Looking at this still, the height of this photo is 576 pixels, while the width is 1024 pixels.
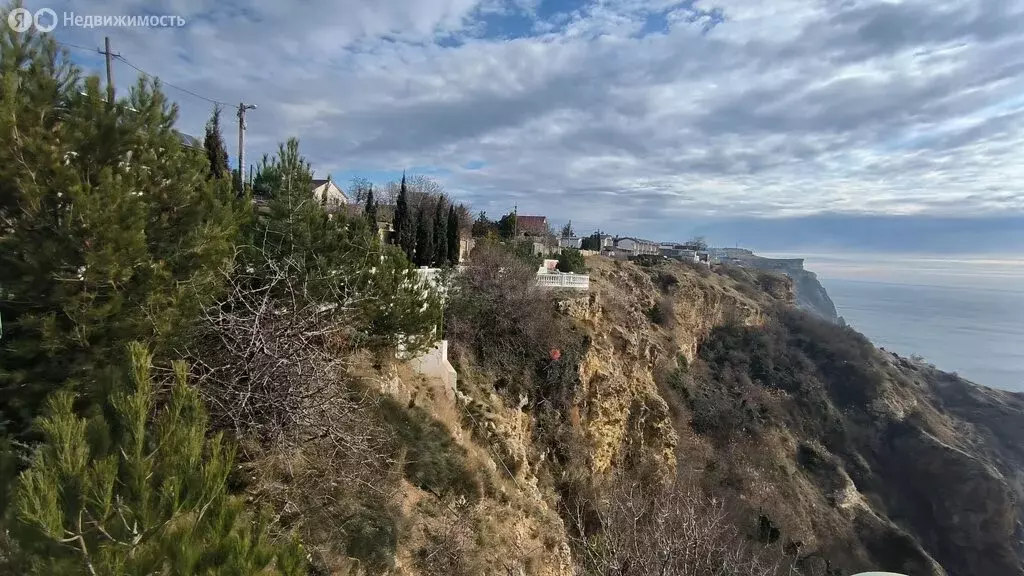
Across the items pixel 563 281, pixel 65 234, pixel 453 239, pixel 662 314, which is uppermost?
pixel 453 239

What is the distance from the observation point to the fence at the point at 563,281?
64.0 feet

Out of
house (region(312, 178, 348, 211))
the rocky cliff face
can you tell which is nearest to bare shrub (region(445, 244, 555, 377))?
the rocky cliff face

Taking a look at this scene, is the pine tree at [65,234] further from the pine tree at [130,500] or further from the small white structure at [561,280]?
the small white structure at [561,280]

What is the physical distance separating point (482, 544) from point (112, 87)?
8.48 meters

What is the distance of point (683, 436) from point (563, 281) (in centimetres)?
1038

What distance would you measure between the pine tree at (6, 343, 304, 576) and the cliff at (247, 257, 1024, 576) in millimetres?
3449

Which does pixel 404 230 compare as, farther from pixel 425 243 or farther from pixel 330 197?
pixel 330 197

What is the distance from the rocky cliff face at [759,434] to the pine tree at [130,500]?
4.68m

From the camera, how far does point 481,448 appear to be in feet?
38.8

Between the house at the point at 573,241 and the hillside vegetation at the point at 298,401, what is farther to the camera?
the house at the point at 573,241

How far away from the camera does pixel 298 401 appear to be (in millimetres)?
6332

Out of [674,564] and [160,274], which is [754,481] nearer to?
[674,564]

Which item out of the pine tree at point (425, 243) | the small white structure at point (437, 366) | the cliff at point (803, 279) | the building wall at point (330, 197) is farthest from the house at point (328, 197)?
the cliff at point (803, 279)

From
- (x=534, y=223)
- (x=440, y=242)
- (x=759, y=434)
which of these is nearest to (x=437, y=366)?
(x=440, y=242)
